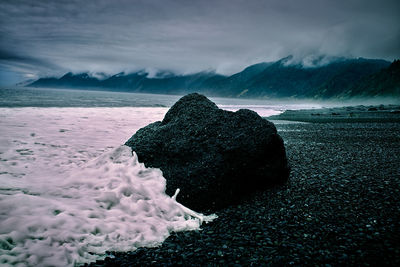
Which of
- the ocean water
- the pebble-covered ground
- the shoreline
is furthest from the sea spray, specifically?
the shoreline

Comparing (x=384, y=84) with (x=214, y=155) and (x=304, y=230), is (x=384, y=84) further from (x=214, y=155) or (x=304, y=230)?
(x=304, y=230)

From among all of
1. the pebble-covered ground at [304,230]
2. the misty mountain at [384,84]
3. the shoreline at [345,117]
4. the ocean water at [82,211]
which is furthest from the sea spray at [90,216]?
the misty mountain at [384,84]

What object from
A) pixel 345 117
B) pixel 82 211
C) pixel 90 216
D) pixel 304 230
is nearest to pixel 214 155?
pixel 304 230

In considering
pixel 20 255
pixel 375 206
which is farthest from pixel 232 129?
pixel 20 255

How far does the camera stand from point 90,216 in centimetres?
495

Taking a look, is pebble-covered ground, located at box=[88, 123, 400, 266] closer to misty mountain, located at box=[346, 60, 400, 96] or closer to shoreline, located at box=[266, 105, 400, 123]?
shoreline, located at box=[266, 105, 400, 123]

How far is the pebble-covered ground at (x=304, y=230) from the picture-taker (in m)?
3.71

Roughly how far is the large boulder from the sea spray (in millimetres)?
410

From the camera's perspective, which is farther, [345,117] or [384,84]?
[384,84]

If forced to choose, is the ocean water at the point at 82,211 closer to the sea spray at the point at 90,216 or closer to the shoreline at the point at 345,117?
the sea spray at the point at 90,216

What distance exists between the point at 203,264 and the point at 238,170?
9.08ft

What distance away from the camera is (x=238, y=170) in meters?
6.08

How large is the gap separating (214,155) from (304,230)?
8.49ft

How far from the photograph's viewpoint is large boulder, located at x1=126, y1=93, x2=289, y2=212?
5.88 metres
